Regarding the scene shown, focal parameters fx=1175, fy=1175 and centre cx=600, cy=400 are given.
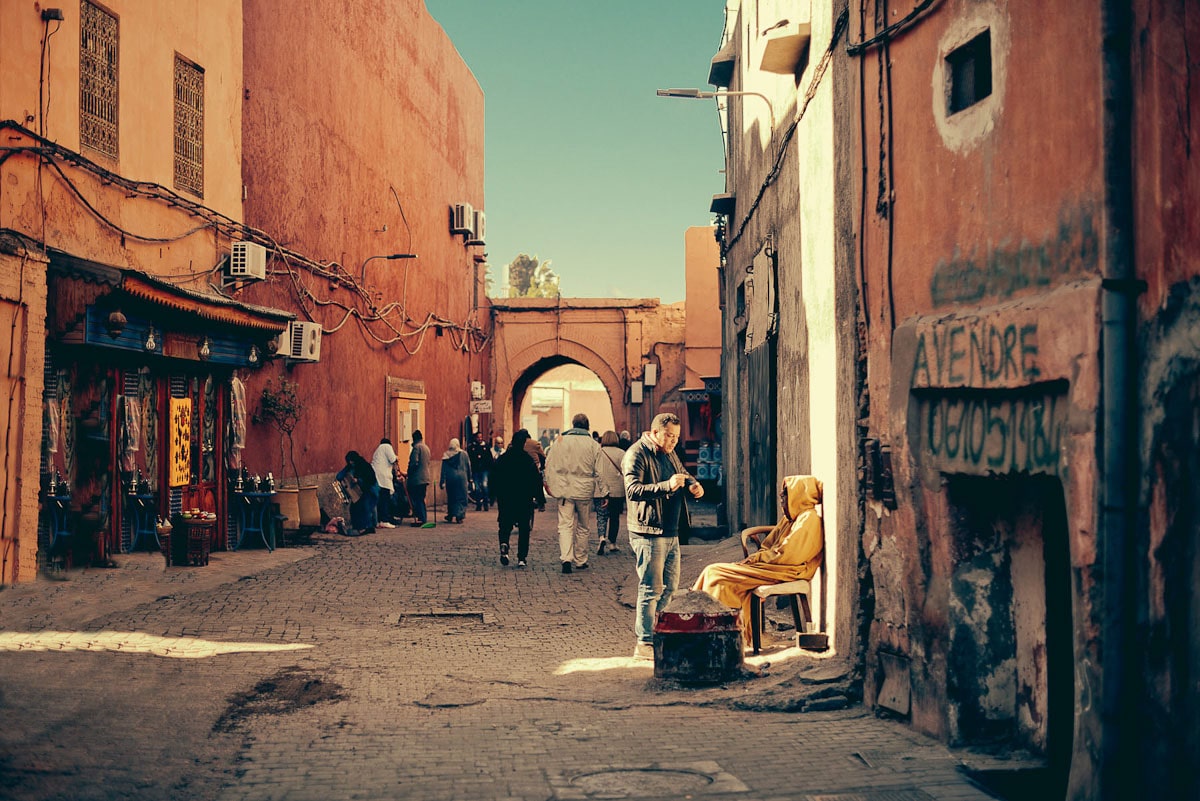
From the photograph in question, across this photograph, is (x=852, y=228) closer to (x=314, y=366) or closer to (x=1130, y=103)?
(x=1130, y=103)

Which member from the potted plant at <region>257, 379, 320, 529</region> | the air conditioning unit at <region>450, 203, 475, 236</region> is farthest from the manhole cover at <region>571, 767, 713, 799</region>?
the air conditioning unit at <region>450, 203, 475, 236</region>

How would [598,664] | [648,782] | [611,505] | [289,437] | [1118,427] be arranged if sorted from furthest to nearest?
[289,437] < [611,505] < [598,664] < [648,782] < [1118,427]

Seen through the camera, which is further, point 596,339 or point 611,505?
point 596,339

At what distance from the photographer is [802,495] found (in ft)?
26.8

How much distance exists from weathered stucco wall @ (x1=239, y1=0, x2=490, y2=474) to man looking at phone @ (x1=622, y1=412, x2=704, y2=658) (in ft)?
28.8

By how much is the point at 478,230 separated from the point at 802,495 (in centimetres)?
2279

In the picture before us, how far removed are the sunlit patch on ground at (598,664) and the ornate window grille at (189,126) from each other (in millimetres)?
8230

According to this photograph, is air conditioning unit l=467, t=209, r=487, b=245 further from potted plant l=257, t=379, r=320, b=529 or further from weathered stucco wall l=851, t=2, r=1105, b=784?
weathered stucco wall l=851, t=2, r=1105, b=784

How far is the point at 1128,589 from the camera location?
4.32 m

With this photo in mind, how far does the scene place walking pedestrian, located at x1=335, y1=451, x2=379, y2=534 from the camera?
17656 mm

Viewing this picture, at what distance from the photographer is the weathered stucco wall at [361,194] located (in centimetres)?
1644

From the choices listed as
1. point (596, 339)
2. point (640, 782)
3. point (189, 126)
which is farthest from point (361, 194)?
point (640, 782)

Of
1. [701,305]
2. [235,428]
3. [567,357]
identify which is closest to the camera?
[235,428]

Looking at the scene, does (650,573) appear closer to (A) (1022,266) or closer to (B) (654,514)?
(B) (654,514)
